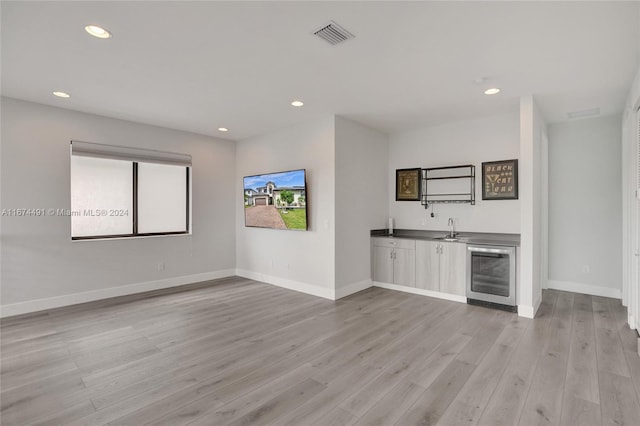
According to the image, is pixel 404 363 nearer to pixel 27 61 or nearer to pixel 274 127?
pixel 274 127

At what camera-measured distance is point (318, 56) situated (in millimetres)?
2920

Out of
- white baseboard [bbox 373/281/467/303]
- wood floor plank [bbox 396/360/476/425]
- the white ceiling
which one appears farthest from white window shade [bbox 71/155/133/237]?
wood floor plank [bbox 396/360/476/425]

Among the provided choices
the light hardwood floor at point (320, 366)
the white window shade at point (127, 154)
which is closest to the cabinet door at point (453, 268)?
the light hardwood floor at point (320, 366)

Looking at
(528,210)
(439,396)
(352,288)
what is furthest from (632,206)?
(352,288)

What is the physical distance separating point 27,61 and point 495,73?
15.6ft

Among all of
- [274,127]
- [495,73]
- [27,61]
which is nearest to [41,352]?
[27,61]

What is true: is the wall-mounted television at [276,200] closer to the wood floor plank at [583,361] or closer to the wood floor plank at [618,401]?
the wood floor plank at [583,361]

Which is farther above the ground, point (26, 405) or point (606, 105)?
point (606, 105)

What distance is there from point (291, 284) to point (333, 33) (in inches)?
158

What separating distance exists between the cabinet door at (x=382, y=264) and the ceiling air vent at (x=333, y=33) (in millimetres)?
3599

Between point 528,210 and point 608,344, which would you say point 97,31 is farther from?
point 608,344

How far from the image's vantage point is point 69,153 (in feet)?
14.9

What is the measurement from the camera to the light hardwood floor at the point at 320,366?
82.5 inches

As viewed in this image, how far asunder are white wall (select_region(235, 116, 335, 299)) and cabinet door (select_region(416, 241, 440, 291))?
56.0 inches
